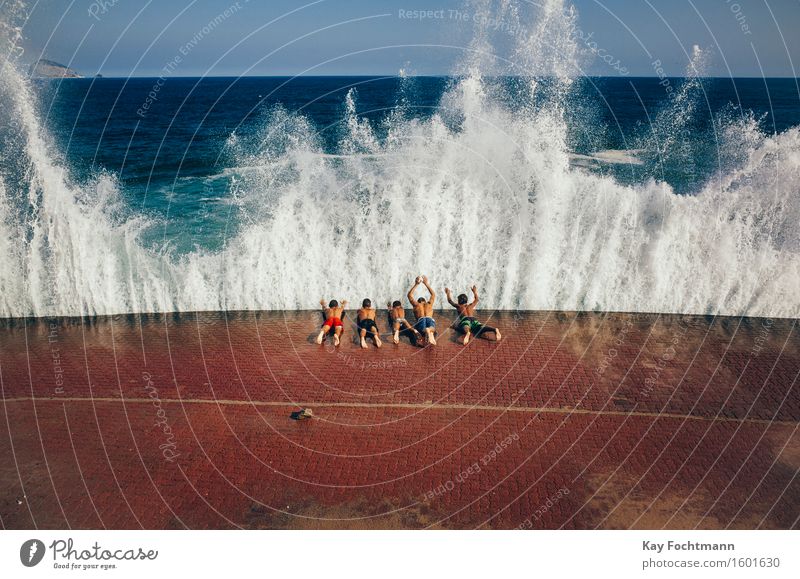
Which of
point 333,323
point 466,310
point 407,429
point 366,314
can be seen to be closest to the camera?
point 407,429

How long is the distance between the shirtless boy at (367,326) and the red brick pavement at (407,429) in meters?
0.25

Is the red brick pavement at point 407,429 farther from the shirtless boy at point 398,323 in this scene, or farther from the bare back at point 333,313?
the bare back at point 333,313

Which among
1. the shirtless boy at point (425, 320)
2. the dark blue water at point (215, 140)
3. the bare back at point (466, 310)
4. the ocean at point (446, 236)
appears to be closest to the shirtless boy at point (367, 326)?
the shirtless boy at point (425, 320)

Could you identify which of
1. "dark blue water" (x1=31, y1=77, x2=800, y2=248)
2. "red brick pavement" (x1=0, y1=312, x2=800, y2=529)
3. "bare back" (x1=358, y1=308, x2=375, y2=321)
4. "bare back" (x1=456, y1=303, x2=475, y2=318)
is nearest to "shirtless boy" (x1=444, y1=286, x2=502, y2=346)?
"bare back" (x1=456, y1=303, x2=475, y2=318)

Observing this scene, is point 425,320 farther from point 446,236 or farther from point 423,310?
point 446,236

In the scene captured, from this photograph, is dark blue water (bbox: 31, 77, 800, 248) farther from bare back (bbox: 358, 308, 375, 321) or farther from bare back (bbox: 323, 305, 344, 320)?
bare back (bbox: 358, 308, 375, 321)

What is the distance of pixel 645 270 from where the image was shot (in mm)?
12242

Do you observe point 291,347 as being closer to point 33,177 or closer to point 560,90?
point 33,177

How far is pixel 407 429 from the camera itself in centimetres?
730

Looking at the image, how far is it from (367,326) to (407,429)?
325 centimetres

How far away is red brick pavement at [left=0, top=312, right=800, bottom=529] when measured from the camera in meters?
5.88

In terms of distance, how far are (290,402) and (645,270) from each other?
9311 mm

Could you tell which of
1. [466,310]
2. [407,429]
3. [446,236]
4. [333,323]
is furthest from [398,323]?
[446,236]

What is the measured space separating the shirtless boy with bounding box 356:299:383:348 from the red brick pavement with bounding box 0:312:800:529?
0.83ft
